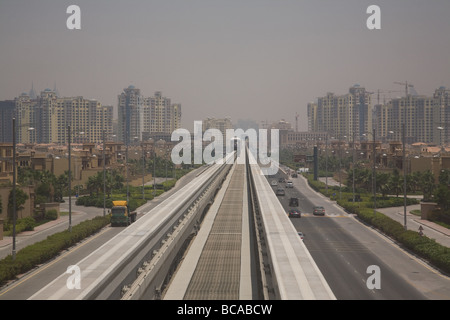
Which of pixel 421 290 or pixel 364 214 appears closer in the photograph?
pixel 421 290

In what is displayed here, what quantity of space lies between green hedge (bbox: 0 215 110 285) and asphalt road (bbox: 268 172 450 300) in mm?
17049

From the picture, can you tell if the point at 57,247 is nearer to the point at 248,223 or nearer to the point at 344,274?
the point at 248,223

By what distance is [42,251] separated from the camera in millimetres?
33094

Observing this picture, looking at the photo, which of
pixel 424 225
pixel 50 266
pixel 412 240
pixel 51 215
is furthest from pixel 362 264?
pixel 51 215

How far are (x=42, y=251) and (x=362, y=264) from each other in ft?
65.9

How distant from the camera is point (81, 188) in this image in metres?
77.7

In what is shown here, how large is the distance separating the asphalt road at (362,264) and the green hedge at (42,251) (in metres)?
17.0

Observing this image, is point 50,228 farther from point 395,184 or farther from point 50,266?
point 395,184

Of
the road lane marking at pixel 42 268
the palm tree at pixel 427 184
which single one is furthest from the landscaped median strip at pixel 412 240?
the road lane marking at pixel 42 268

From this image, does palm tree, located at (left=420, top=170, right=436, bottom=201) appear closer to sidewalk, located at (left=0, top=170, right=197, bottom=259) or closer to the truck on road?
sidewalk, located at (left=0, top=170, right=197, bottom=259)

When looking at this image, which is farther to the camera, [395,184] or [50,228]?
[395,184]
